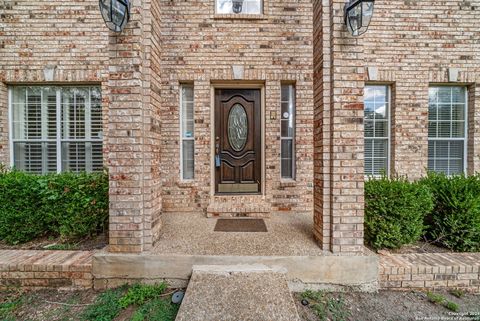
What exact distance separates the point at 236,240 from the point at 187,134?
7.37ft

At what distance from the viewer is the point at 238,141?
413 cm

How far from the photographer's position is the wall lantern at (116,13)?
2.10 m

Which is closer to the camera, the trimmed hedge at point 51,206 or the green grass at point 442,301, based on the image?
the green grass at point 442,301

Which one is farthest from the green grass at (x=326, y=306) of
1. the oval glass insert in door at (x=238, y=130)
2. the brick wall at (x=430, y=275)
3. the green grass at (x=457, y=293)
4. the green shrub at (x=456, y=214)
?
the oval glass insert in door at (x=238, y=130)

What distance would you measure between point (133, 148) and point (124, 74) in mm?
745

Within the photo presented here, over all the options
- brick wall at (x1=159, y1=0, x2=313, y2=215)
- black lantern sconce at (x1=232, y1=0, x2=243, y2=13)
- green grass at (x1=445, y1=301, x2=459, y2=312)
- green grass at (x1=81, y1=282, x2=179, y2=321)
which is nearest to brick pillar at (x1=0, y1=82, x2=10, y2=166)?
brick wall at (x1=159, y1=0, x2=313, y2=215)

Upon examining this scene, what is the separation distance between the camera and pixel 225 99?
410 cm

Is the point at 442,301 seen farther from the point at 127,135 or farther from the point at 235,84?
the point at 235,84

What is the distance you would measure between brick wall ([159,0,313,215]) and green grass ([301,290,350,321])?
1.87m

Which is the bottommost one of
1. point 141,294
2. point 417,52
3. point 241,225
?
point 141,294

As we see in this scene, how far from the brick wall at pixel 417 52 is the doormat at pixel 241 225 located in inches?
111

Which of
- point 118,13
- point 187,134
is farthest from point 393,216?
point 118,13

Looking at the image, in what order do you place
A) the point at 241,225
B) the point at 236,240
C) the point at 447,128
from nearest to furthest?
the point at 236,240 < the point at 241,225 < the point at 447,128

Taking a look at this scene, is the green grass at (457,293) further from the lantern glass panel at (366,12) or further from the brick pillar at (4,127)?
the brick pillar at (4,127)
